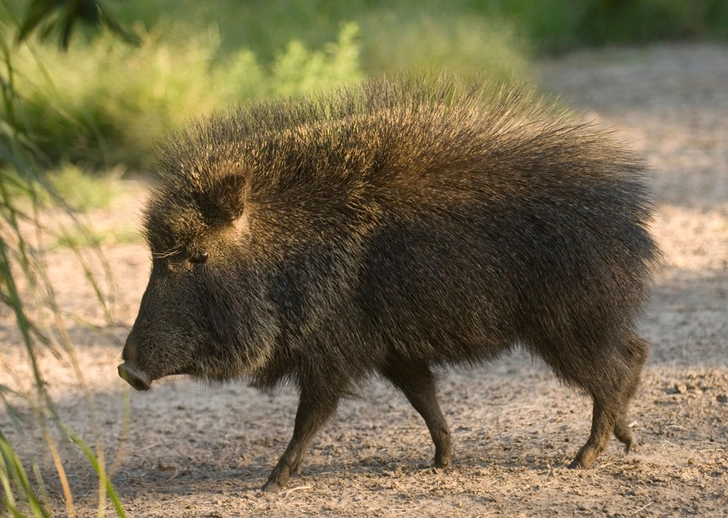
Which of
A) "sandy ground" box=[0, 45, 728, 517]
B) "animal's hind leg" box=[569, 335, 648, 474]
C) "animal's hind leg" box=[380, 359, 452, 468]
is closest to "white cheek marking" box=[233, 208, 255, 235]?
"sandy ground" box=[0, 45, 728, 517]

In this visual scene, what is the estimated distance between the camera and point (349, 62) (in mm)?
10531

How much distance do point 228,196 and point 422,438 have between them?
1570 millimetres

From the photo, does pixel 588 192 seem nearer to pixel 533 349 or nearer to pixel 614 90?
pixel 533 349

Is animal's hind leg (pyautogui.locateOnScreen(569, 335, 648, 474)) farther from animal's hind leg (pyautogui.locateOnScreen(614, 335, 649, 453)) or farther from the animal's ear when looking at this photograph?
the animal's ear

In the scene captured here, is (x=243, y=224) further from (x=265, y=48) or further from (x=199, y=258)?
(x=265, y=48)

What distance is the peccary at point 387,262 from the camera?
376 cm

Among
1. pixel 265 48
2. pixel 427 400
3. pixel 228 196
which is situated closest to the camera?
pixel 228 196

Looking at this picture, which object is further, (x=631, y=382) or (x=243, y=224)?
(x=631, y=382)

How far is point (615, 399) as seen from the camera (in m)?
3.98

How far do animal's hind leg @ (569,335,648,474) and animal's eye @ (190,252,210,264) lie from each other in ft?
5.24

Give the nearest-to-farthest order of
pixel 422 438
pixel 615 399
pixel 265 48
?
pixel 615 399
pixel 422 438
pixel 265 48

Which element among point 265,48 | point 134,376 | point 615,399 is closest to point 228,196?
point 134,376

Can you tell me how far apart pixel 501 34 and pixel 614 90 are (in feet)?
6.31

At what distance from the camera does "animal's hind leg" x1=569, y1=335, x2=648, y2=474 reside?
394 centimetres
